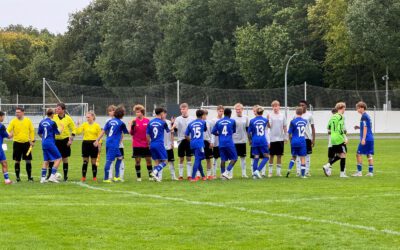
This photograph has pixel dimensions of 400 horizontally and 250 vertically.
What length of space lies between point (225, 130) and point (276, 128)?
175 cm

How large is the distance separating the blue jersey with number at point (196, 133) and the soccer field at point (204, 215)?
1.11 meters

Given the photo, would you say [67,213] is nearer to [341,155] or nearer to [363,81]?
[341,155]

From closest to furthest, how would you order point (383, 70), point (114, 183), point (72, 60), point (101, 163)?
point (114, 183) < point (101, 163) < point (383, 70) < point (72, 60)

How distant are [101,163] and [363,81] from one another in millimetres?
59523

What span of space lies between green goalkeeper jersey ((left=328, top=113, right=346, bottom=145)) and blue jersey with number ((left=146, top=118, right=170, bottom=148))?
14.9ft

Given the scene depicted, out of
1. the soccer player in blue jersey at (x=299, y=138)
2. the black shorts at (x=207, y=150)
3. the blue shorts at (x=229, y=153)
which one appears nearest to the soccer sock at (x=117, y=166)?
the black shorts at (x=207, y=150)

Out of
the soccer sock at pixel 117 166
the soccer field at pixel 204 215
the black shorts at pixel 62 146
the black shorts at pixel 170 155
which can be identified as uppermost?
the black shorts at pixel 62 146

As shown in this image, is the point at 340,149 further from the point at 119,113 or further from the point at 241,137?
the point at 119,113

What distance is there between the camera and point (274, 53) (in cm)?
8525

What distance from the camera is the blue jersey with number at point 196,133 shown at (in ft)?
70.5

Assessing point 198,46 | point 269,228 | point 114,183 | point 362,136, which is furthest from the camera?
point 198,46

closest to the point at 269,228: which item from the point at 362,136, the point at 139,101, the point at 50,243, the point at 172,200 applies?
the point at 50,243

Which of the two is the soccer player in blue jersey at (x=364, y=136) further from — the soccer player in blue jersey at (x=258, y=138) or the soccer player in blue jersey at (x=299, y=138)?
the soccer player in blue jersey at (x=258, y=138)

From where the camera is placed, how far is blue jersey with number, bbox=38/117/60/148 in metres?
21.0
